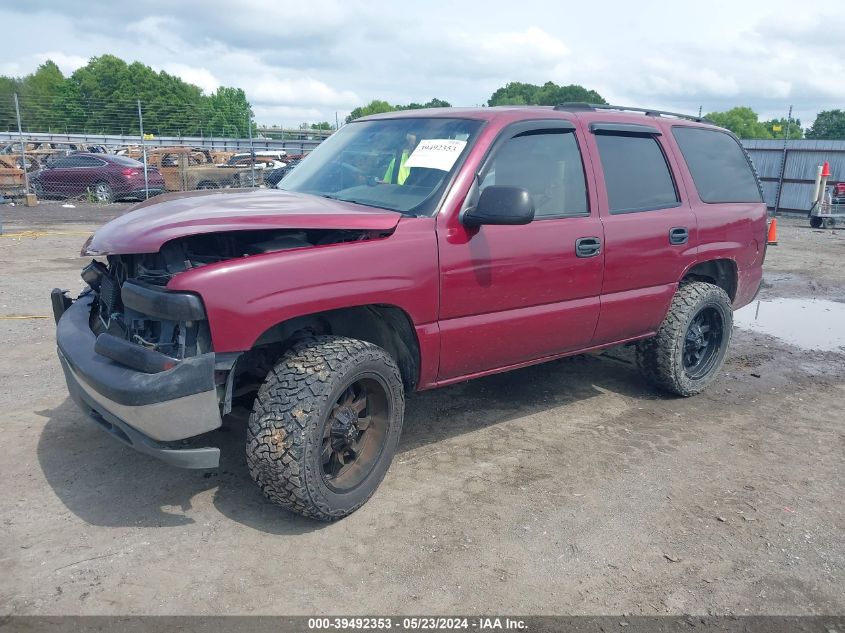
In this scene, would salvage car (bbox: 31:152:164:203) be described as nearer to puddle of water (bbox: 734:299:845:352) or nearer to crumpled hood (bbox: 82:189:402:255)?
puddle of water (bbox: 734:299:845:352)

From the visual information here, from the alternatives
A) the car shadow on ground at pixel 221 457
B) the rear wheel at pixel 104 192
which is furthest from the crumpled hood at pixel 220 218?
the rear wheel at pixel 104 192

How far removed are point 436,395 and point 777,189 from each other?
20.0 meters

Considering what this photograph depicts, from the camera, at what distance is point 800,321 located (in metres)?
7.86

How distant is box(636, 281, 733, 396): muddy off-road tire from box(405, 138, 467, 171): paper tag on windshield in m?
2.14

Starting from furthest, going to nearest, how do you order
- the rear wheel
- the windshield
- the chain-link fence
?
1. the rear wheel
2. the chain-link fence
3. the windshield

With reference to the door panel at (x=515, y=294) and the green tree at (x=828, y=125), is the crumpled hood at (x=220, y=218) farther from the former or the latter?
the green tree at (x=828, y=125)

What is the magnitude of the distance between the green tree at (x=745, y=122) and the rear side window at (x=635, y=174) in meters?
103

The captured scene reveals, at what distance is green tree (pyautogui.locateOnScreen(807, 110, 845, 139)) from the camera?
65.6 meters

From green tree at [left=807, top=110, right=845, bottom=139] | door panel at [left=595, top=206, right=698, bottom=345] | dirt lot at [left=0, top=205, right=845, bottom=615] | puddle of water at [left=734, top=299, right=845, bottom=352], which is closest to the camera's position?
dirt lot at [left=0, top=205, right=845, bottom=615]

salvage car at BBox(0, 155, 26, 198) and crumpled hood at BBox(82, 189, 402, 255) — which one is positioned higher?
crumpled hood at BBox(82, 189, 402, 255)

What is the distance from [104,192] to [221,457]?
17.7 metres

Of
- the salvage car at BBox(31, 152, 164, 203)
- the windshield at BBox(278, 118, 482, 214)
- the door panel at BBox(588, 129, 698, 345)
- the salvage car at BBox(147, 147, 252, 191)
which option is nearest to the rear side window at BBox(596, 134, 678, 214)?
the door panel at BBox(588, 129, 698, 345)

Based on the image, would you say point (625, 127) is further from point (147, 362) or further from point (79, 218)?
point (79, 218)

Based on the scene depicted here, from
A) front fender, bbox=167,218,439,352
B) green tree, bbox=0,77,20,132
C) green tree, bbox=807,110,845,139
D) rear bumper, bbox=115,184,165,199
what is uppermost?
green tree, bbox=807,110,845,139
